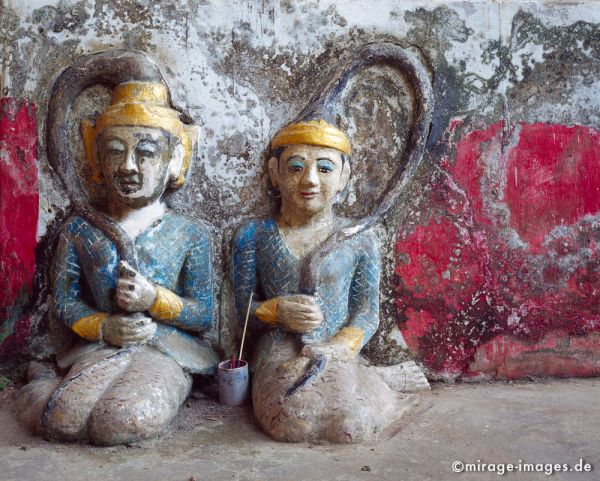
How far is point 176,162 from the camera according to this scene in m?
3.20

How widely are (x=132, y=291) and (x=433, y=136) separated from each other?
157 centimetres

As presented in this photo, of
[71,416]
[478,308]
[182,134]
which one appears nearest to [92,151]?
[182,134]

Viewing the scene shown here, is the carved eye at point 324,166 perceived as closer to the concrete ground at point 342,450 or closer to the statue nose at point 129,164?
the statue nose at point 129,164

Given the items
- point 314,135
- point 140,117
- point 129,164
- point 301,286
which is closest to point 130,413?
point 301,286

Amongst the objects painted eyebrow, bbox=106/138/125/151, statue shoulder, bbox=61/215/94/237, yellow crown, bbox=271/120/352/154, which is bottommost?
statue shoulder, bbox=61/215/94/237

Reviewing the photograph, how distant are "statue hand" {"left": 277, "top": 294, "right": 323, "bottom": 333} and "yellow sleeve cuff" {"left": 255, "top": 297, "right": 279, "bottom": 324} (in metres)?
0.02

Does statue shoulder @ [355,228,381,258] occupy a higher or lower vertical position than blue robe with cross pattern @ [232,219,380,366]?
higher

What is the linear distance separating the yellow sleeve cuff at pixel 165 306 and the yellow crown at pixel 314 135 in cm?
83

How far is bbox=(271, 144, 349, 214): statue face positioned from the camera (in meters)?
3.09

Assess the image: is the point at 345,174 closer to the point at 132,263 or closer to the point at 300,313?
the point at 300,313

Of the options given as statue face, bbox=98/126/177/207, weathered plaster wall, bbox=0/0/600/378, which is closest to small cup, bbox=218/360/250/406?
weathered plaster wall, bbox=0/0/600/378

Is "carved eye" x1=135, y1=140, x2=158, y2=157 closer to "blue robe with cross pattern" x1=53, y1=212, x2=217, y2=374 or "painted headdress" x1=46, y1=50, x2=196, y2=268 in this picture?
"painted headdress" x1=46, y1=50, x2=196, y2=268

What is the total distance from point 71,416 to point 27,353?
78cm

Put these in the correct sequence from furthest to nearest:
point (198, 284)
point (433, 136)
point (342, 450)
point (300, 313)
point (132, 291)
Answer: point (433, 136), point (198, 284), point (300, 313), point (132, 291), point (342, 450)
